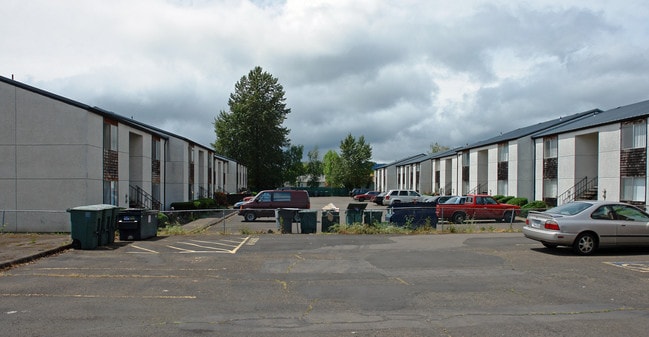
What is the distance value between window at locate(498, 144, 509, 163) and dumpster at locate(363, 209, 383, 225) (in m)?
22.0

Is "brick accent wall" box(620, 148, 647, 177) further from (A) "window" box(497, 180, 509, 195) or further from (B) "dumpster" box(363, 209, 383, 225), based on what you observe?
(B) "dumpster" box(363, 209, 383, 225)

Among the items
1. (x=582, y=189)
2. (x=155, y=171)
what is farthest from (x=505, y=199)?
(x=155, y=171)

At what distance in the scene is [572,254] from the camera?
13.1 metres

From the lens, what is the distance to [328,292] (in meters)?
8.77

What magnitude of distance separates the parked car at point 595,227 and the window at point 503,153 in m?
26.4

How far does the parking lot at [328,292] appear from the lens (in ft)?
21.7

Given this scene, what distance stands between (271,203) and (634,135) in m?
19.2

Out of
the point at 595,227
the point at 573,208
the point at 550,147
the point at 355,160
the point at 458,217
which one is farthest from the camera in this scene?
the point at 355,160

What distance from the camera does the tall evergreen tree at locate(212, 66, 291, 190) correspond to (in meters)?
68.9

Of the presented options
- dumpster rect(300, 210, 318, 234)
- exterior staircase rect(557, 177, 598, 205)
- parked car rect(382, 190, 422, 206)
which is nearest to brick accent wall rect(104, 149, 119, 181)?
dumpster rect(300, 210, 318, 234)

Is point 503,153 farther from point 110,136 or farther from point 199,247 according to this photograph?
point 199,247

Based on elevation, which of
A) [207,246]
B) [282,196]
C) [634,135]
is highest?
[634,135]

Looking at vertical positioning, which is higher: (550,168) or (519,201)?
(550,168)

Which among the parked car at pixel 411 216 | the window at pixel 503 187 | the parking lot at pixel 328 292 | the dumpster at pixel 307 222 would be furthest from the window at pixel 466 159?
the parking lot at pixel 328 292
